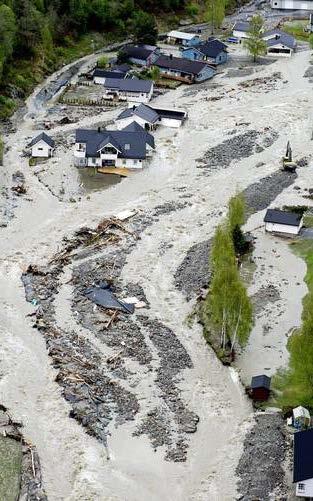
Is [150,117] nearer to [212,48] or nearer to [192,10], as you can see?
[212,48]

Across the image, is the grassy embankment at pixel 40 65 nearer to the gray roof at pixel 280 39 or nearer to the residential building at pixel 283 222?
the gray roof at pixel 280 39

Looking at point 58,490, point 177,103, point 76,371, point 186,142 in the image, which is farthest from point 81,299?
point 177,103

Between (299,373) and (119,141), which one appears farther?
(119,141)

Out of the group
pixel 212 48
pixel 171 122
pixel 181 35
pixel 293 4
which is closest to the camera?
pixel 171 122

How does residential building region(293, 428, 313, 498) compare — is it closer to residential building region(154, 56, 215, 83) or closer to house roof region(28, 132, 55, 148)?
house roof region(28, 132, 55, 148)

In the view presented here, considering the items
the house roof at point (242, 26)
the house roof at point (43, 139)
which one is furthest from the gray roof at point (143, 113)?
the house roof at point (242, 26)

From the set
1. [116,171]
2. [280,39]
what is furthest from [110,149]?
[280,39]

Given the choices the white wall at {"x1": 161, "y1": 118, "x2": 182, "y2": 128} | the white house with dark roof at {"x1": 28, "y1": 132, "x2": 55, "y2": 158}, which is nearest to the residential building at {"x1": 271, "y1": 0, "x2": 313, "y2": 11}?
the white wall at {"x1": 161, "y1": 118, "x2": 182, "y2": 128}
